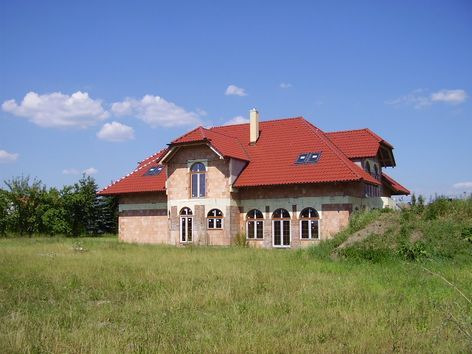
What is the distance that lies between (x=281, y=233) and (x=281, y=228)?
0.28m

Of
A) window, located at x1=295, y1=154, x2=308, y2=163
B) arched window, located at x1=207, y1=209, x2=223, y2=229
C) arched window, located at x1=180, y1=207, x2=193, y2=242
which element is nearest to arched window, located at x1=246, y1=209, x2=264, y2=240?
arched window, located at x1=207, y1=209, x2=223, y2=229

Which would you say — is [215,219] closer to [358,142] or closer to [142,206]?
[142,206]

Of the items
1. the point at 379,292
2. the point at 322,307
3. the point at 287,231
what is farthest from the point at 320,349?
the point at 287,231

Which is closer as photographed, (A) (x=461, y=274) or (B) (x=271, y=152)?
(A) (x=461, y=274)

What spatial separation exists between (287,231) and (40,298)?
60.8 ft

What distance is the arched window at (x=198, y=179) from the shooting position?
96.0 ft

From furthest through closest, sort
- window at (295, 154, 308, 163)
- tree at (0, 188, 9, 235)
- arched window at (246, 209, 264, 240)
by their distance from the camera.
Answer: tree at (0, 188, 9, 235) < arched window at (246, 209, 264, 240) < window at (295, 154, 308, 163)

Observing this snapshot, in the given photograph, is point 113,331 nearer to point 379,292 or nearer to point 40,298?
point 40,298

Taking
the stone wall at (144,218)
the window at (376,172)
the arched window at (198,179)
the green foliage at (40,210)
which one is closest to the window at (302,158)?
the arched window at (198,179)

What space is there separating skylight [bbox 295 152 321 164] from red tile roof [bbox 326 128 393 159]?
2.80 meters

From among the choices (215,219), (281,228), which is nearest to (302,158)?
(281,228)

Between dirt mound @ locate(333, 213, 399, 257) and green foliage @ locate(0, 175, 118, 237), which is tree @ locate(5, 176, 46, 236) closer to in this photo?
green foliage @ locate(0, 175, 118, 237)

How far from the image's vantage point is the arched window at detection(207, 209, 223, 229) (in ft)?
94.1

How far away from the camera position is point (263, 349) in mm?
6488
